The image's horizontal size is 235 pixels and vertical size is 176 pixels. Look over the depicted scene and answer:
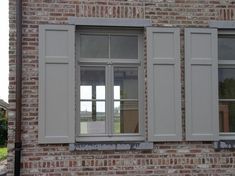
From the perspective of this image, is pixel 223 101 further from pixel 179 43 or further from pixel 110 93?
pixel 110 93

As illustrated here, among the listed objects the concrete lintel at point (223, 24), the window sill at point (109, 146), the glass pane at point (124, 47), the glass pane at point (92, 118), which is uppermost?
the concrete lintel at point (223, 24)

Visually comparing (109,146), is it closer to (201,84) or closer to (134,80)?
(134,80)

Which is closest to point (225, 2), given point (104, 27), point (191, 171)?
point (104, 27)

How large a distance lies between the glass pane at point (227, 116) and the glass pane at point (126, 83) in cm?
152

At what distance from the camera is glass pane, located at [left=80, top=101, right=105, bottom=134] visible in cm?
724

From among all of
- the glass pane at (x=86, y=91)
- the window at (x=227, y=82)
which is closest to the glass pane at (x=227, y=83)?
the window at (x=227, y=82)

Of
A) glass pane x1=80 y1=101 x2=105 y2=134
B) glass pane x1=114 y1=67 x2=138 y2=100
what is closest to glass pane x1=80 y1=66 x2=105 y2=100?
glass pane x1=80 y1=101 x2=105 y2=134

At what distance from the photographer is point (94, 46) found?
7.33m

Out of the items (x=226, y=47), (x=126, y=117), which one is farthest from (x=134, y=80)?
(x=226, y=47)

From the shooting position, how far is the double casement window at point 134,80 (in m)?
7.02

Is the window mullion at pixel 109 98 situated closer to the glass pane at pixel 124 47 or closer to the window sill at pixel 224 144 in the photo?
the glass pane at pixel 124 47

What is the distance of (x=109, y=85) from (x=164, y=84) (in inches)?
36.3

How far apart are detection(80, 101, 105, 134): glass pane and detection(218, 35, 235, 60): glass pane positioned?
2.28 meters

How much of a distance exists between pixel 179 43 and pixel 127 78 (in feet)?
3.47
